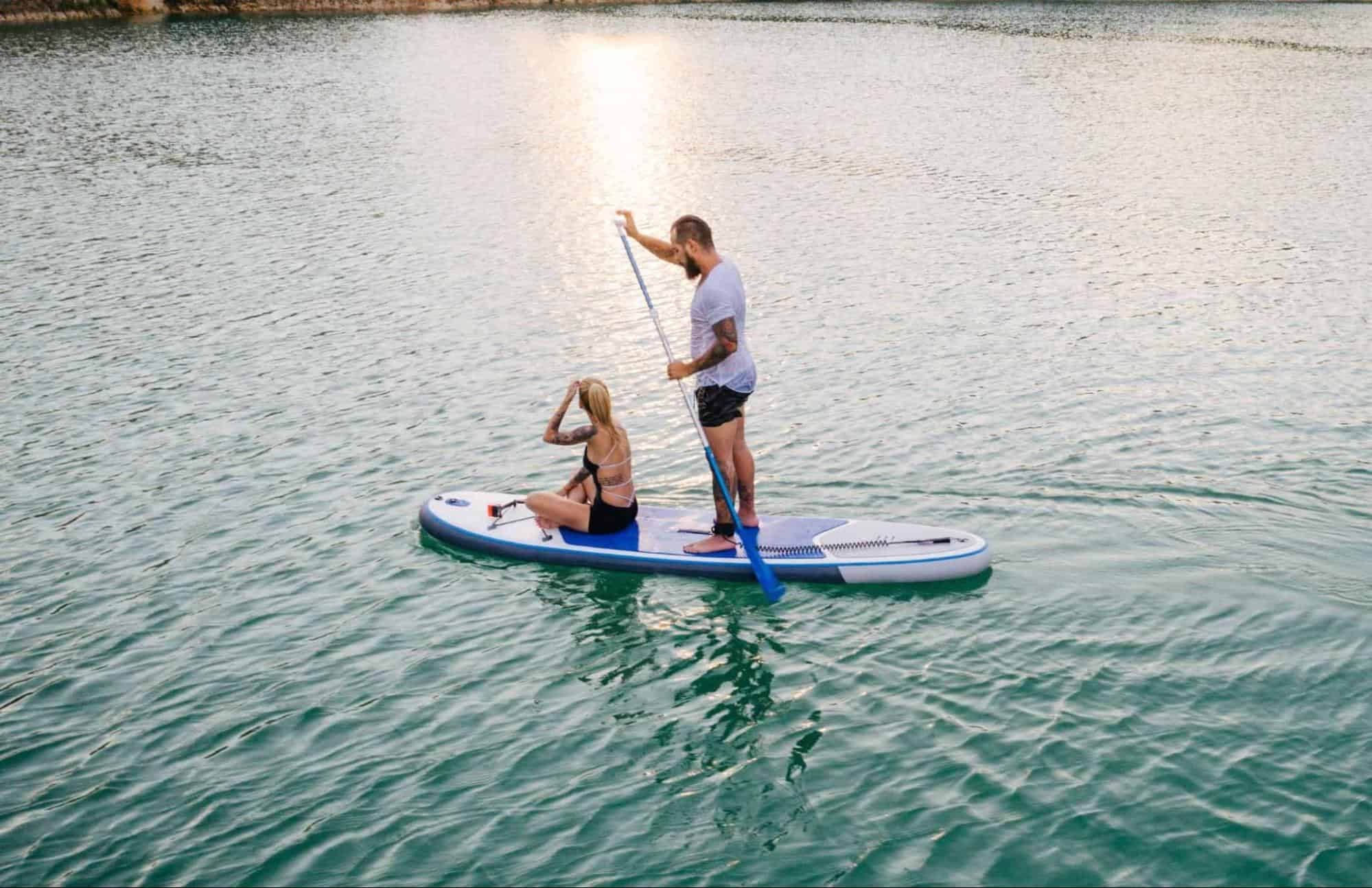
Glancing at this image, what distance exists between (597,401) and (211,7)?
8097 cm

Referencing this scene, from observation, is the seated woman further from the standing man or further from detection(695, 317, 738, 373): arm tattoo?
detection(695, 317, 738, 373): arm tattoo

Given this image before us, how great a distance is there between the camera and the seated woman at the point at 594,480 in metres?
11.2

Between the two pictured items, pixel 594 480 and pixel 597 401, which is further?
pixel 594 480

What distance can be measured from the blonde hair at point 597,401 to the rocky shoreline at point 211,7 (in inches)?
2941

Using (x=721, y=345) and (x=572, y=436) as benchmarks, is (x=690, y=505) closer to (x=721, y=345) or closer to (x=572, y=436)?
(x=572, y=436)

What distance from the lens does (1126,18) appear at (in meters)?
73.7

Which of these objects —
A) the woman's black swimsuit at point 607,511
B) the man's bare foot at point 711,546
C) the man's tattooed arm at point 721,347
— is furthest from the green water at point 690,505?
the man's tattooed arm at point 721,347

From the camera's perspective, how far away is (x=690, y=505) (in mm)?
13211

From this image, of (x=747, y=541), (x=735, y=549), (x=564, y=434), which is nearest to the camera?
(x=747, y=541)

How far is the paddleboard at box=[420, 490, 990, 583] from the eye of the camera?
11047 millimetres

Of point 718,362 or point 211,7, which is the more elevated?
point 211,7

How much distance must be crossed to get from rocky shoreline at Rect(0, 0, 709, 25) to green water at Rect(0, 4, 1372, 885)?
158ft

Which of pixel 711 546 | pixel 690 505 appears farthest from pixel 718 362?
pixel 690 505

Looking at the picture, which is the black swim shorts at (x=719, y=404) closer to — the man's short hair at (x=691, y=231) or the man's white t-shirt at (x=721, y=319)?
the man's white t-shirt at (x=721, y=319)
